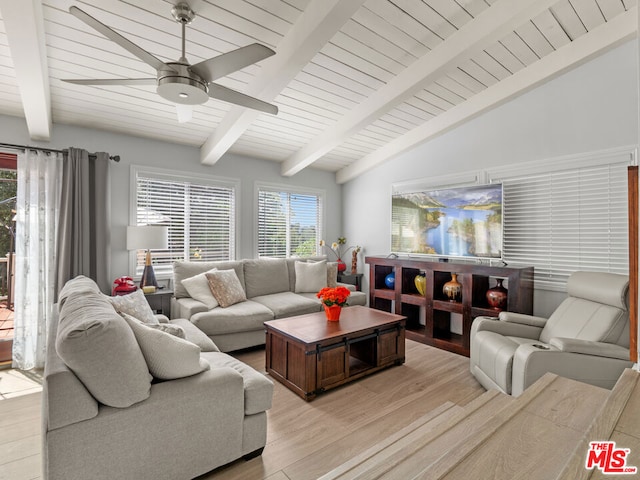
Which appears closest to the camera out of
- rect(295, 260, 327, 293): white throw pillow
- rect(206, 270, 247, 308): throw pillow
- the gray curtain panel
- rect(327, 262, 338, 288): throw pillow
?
the gray curtain panel

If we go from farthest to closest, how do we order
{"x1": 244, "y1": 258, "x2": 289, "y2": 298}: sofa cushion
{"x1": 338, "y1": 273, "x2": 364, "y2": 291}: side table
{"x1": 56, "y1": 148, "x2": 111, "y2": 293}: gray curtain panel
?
1. {"x1": 338, "y1": 273, "x2": 364, "y2": 291}: side table
2. {"x1": 244, "y1": 258, "x2": 289, "y2": 298}: sofa cushion
3. {"x1": 56, "y1": 148, "x2": 111, "y2": 293}: gray curtain panel

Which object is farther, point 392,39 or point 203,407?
point 392,39

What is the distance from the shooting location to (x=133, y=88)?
327 centimetres

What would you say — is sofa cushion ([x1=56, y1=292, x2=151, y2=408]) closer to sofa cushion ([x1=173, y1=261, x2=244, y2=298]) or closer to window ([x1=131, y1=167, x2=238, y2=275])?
sofa cushion ([x1=173, y1=261, x2=244, y2=298])

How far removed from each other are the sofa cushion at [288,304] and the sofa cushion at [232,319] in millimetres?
155

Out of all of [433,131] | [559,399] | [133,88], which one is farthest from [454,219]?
[133,88]

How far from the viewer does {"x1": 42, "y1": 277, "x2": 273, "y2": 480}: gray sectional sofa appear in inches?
57.7

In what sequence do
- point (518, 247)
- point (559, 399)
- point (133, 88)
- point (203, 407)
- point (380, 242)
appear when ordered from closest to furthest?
point (559, 399) → point (203, 407) → point (133, 88) → point (518, 247) → point (380, 242)

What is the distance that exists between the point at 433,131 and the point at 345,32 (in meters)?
2.17

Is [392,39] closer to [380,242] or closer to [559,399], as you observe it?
[559,399]

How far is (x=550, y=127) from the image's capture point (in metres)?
3.64

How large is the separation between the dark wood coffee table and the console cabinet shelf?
2.80 feet

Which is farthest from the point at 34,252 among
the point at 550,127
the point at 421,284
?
the point at 550,127

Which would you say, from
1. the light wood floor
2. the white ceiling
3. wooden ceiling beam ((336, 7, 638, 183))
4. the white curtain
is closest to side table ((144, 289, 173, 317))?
the white curtain
